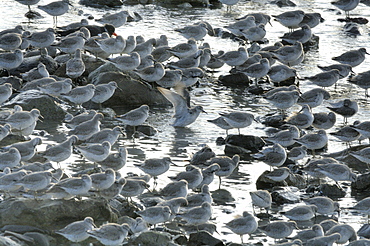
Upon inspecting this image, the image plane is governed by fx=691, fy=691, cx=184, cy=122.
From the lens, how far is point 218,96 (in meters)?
18.6

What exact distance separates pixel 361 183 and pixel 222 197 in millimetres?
2683

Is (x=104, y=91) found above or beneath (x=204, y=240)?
beneath

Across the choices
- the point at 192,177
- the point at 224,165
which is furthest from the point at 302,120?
the point at 192,177

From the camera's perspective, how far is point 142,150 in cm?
1451

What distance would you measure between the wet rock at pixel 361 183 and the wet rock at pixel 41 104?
690 cm

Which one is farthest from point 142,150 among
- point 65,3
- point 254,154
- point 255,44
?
point 65,3

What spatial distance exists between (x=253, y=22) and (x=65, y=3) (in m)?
6.41

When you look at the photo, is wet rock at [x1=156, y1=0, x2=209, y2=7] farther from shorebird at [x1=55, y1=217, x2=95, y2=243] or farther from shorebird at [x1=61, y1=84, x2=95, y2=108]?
shorebird at [x1=55, y1=217, x2=95, y2=243]

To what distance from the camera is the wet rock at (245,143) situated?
1484 centimetres

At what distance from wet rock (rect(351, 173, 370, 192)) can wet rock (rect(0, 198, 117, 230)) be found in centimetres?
481

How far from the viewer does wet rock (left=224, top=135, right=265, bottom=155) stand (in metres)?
14.8

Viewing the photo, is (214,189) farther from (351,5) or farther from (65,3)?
(351,5)

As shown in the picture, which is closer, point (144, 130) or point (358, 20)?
point (144, 130)

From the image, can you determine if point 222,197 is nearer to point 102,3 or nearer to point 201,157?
point 201,157
